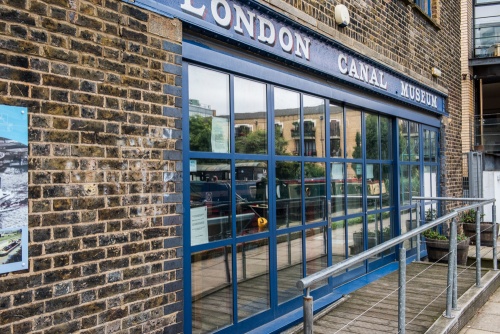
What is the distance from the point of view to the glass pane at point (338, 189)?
6035mm

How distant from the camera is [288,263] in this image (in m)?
5.07

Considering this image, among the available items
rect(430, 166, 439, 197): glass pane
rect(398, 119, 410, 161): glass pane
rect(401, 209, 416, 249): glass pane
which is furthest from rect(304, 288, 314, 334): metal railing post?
rect(430, 166, 439, 197): glass pane

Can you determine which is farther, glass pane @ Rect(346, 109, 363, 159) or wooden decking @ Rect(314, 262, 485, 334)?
glass pane @ Rect(346, 109, 363, 159)

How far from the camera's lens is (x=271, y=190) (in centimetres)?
482

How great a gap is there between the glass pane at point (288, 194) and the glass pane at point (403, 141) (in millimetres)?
3262

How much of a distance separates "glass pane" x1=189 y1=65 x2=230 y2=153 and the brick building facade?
142 mm

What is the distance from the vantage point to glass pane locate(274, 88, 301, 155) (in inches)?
195

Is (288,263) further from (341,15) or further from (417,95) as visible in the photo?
(417,95)

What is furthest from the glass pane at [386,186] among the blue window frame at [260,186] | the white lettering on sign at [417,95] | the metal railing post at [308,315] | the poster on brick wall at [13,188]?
the poster on brick wall at [13,188]

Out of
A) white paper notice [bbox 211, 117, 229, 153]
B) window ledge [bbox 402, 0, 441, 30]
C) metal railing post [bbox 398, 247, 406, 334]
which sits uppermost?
window ledge [bbox 402, 0, 441, 30]

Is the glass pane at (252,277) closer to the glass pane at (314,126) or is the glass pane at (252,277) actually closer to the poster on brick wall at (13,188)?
the glass pane at (314,126)

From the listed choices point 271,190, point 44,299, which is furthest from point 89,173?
point 271,190

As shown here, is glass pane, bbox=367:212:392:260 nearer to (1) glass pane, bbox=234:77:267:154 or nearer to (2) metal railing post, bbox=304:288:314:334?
(1) glass pane, bbox=234:77:267:154

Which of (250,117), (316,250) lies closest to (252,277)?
(316,250)
